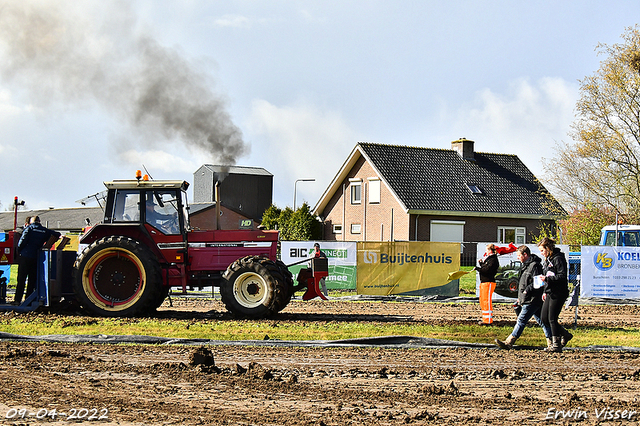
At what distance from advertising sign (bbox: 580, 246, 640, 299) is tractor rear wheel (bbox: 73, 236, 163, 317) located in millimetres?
12333

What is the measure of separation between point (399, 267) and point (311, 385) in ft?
43.8

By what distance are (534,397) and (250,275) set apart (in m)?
7.02

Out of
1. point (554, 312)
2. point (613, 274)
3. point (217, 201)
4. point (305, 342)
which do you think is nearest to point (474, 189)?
point (613, 274)

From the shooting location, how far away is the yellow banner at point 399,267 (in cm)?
2067

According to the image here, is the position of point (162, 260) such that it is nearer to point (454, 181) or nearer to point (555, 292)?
point (555, 292)

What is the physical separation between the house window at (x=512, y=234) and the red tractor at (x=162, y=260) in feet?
84.9

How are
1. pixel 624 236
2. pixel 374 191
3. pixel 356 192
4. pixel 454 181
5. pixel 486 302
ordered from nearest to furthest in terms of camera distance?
1. pixel 486 302
2. pixel 624 236
3. pixel 374 191
4. pixel 454 181
5. pixel 356 192

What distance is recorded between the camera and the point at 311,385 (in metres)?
7.59

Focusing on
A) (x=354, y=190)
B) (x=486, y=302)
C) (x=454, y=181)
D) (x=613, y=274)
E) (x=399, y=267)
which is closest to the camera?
(x=486, y=302)

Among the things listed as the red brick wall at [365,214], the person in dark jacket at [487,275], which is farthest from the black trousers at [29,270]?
the red brick wall at [365,214]

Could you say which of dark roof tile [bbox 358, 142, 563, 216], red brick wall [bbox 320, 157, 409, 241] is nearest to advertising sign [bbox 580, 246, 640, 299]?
dark roof tile [bbox 358, 142, 563, 216]

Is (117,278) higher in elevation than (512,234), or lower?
lower

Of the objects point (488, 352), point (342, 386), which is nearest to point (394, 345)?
point (488, 352)

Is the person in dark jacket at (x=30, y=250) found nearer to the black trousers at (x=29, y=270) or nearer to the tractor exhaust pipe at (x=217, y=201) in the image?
the black trousers at (x=29, y=270)
